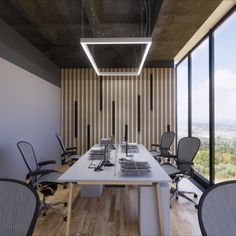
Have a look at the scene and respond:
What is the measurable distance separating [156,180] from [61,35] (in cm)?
389

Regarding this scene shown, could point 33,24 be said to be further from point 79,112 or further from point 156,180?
point 156,180

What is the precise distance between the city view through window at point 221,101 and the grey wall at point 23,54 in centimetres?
350

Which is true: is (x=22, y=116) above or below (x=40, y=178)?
above

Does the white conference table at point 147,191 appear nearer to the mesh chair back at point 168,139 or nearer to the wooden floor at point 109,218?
the wooden floor at point 109,218

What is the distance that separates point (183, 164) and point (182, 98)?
9.68 feet

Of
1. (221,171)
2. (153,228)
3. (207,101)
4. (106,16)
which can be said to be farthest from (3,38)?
(221,171)

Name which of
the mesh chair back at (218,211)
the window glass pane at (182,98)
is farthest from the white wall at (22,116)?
the window glass pane at (182,98)

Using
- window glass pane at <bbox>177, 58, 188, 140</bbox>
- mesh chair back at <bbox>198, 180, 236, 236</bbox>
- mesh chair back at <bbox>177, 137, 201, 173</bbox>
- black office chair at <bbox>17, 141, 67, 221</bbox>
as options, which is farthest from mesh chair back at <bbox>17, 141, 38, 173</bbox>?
window glass pane at <bbox>177, 58, 188, 140</bbox>

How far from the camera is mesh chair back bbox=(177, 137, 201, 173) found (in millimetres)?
3871

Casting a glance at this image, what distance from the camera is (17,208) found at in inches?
55.9

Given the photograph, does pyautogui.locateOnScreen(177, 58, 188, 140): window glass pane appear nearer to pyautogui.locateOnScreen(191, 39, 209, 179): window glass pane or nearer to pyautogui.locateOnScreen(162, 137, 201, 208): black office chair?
pyautogui.locateOnScreen(191, 39, 209, 179): window glass pane

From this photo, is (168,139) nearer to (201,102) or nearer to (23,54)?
(201,102)

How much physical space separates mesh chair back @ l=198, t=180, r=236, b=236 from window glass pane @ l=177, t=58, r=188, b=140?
493cm

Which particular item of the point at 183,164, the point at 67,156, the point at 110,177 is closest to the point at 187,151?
the point at 183,164
